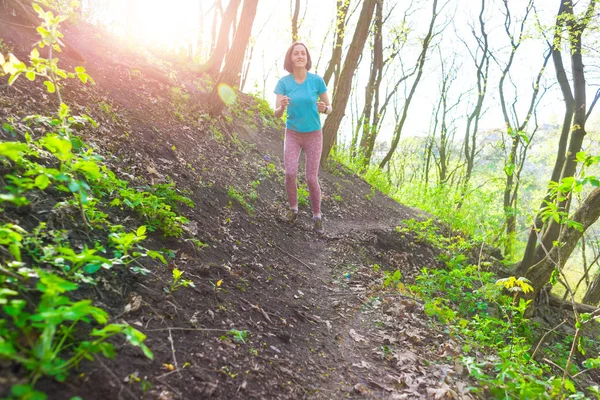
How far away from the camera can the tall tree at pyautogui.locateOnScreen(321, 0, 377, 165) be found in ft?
29.3

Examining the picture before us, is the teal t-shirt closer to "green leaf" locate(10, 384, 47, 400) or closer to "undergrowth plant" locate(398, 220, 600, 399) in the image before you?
"undergrowth plant" locate(398, 220, 600, 399)

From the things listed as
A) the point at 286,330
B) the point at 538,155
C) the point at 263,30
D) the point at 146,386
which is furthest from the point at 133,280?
the point at 263,30

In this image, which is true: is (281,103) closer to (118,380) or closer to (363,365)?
(363,365)

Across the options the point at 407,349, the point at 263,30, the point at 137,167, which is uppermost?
the point at 263,30

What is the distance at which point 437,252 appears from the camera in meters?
6.89

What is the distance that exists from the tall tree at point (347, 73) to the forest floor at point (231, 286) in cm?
297

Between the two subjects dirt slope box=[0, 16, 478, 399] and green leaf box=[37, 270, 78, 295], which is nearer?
green leaf box=[37, 270, 78, 295]

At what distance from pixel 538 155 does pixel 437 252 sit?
69.1ft

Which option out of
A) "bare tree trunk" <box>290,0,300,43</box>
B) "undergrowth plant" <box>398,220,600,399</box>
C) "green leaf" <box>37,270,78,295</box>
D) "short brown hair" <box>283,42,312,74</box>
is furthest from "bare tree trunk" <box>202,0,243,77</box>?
"green leaf" <box>37,270,78,295</box>

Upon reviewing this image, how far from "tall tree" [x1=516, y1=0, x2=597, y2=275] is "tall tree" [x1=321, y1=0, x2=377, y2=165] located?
4476 mm

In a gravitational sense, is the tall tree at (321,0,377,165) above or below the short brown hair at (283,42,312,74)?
above

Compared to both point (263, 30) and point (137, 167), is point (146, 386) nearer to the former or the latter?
point (137, 167)

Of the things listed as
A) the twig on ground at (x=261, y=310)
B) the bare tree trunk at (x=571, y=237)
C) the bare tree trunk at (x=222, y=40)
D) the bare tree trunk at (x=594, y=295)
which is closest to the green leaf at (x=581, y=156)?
the twig on ground at (x=261, y=310)

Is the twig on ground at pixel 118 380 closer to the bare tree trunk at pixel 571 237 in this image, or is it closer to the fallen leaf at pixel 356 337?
the fallen leaf at pixel 356 337
